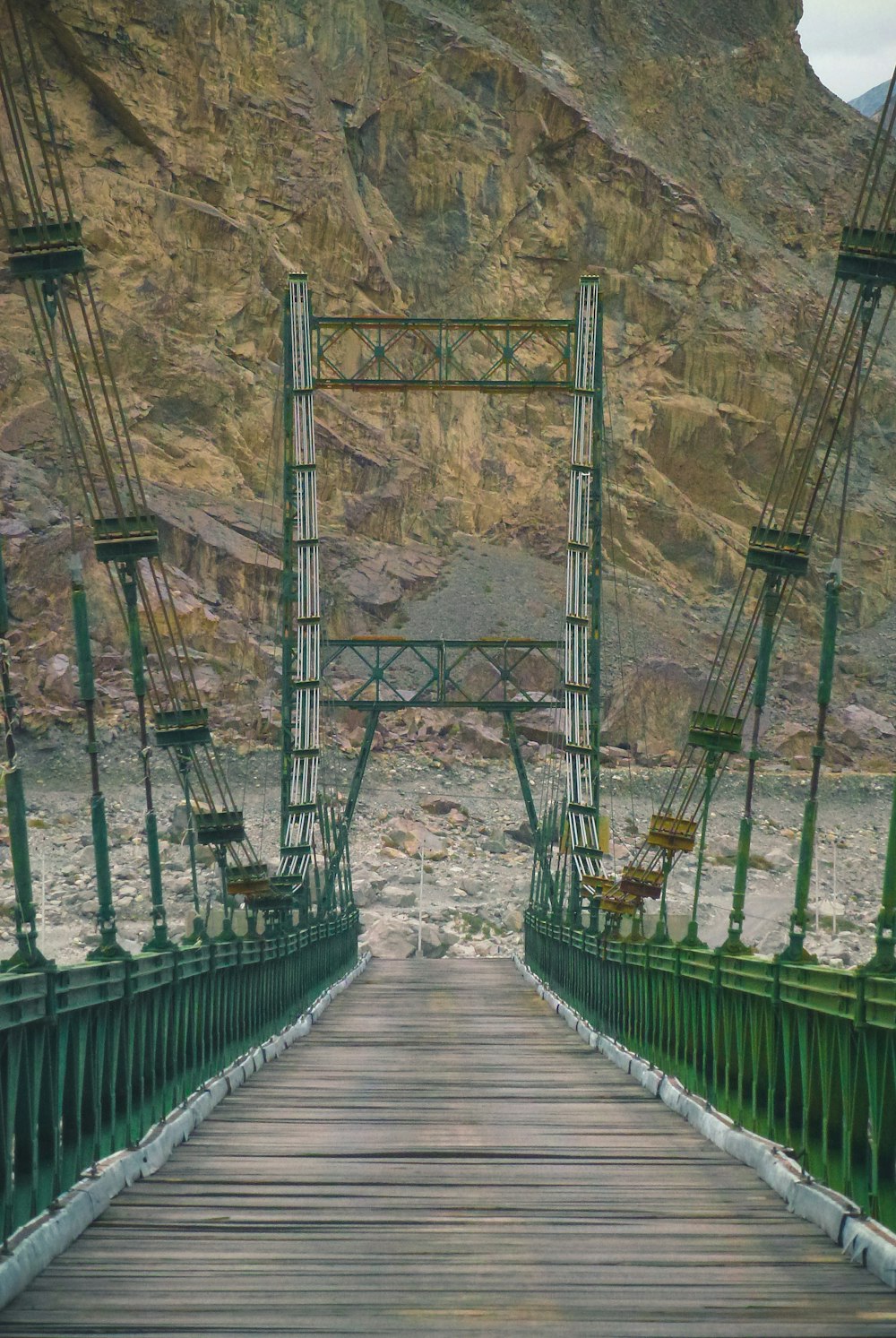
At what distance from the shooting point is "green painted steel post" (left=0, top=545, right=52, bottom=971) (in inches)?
417

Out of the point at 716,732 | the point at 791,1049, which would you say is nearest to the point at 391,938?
the point at 716,732

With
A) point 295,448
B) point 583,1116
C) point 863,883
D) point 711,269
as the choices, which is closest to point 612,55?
point 711,269

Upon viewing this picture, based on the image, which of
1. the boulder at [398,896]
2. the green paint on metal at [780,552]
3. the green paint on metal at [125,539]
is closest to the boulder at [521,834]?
the boulder at [398,896]

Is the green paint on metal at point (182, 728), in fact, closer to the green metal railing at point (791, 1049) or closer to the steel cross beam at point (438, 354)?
the green metal railing at point (791, 1049)

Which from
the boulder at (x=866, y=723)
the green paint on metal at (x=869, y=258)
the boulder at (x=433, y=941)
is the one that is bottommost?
the boulder at (x=433, y=941)

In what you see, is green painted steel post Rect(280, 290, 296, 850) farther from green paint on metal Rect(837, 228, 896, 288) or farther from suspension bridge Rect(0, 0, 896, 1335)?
green paint on metal Rect(837, 228, 896, 288)

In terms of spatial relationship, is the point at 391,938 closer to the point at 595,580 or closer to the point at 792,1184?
the point at 595,580

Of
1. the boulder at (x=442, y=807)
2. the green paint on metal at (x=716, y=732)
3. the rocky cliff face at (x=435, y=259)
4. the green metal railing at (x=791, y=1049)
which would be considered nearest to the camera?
the green metal railing at (x=791, y=1049)

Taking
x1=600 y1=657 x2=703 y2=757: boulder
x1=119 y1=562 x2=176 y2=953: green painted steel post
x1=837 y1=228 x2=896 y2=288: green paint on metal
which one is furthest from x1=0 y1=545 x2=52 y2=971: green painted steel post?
x1=600 y1=657 x2=703 y2=757: boulder

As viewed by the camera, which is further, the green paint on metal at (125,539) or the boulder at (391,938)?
the boulder at (391,938)

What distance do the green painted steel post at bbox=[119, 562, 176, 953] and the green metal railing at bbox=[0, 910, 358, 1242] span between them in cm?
50

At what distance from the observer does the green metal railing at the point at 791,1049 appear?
9.73m

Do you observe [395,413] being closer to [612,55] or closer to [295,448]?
[612,55]

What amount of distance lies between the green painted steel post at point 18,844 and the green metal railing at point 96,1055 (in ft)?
0.96
